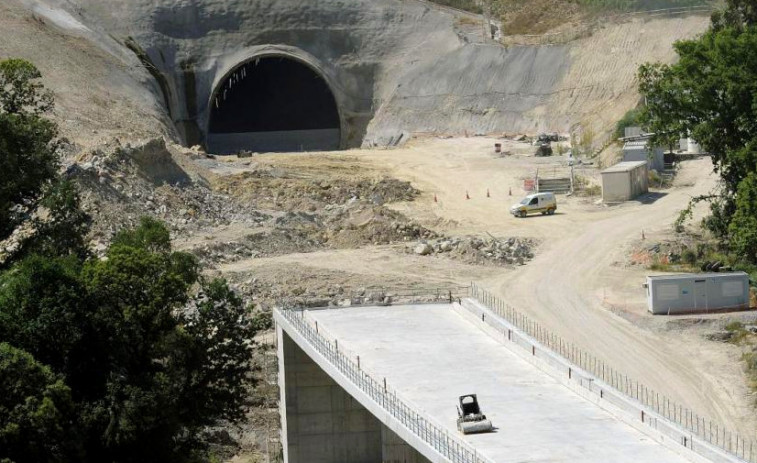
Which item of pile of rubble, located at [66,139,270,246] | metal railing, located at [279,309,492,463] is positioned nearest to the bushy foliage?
metal railing, located at [279,309,492,463]

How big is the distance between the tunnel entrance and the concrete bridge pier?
58713mm

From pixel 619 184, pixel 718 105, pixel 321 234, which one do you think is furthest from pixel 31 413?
pixel 619 184

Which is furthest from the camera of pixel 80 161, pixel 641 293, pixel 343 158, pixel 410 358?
pixel 343 158

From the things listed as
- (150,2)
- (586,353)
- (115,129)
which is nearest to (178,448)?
(586,353)

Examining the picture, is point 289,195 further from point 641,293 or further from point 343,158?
point 641,293

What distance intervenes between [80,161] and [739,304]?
27.5 m

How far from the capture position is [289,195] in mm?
72188

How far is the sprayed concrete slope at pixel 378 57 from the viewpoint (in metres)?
89.4

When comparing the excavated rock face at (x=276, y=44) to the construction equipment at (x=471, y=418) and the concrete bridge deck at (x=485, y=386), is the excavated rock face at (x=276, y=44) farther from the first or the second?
the construction equipment at (x=471, y=418)

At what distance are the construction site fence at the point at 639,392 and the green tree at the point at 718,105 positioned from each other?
11.1 metres

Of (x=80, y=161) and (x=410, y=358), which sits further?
(x=80, y=161)

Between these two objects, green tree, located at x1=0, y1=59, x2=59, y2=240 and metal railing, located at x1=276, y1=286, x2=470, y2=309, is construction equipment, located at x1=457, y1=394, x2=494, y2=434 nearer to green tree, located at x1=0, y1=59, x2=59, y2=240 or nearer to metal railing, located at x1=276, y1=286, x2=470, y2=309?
metal railing, located at x1=276, y1=286, x2=470, y2=309

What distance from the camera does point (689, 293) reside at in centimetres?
4878

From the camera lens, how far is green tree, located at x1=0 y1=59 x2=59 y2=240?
4775cm
